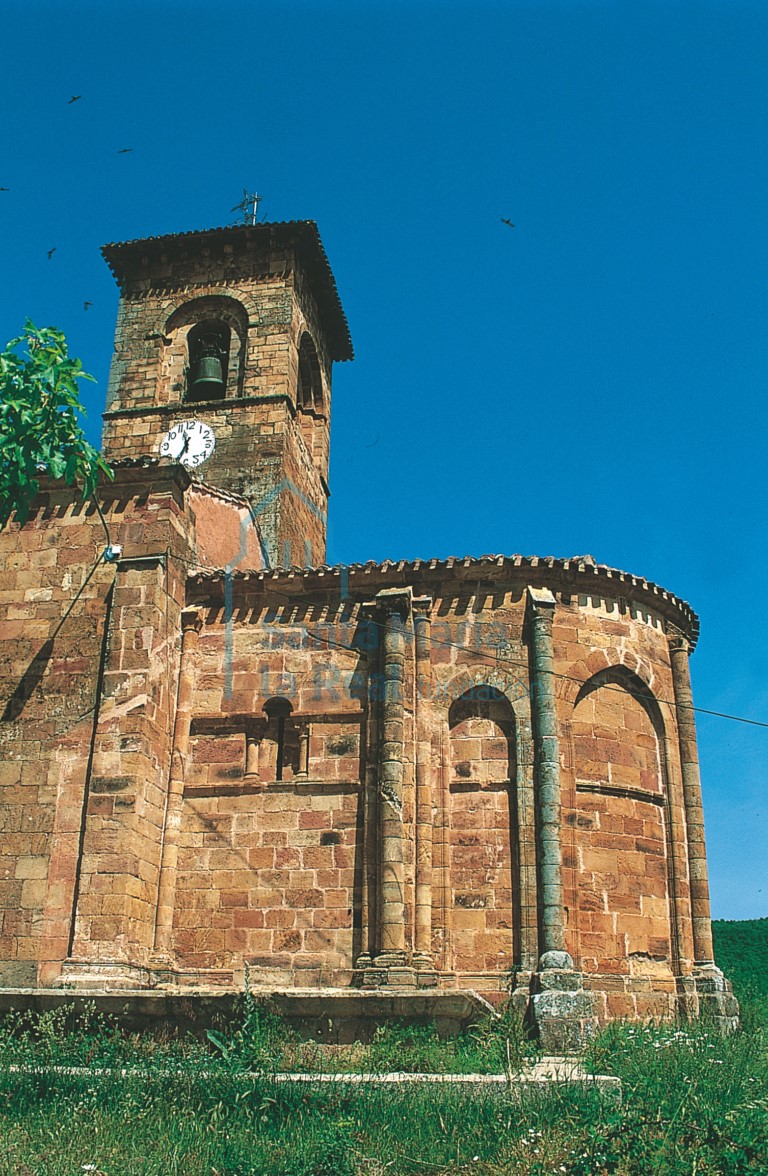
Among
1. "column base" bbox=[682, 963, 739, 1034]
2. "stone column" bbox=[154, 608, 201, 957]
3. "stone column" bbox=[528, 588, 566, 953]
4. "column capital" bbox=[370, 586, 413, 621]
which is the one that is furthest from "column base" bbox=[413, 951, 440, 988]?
"column capital" bbox=[370, 586, 413, 621]


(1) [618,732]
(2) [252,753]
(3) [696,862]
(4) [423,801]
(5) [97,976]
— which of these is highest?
(1) [618,732]

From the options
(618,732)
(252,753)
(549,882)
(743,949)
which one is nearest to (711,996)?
(549,882)

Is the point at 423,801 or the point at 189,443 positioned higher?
the point at 189,443

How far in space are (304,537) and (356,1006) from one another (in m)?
15.2

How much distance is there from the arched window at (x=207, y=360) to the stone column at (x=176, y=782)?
358 inches

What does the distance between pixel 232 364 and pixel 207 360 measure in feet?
1.71

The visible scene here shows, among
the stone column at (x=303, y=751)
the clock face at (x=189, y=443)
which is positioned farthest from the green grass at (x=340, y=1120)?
the clock face at (x=189, y=443)

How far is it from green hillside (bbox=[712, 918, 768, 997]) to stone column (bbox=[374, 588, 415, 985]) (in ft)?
44.9

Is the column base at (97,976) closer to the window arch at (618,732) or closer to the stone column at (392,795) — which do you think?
the stone column at (392,795)

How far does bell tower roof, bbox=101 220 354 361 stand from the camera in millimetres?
24078

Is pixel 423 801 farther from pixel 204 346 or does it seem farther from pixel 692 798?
pixel 204 346

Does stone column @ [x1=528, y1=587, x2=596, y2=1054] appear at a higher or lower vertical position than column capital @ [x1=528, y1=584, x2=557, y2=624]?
lower

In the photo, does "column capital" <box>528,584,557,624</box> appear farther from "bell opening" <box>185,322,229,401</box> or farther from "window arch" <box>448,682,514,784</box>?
"bell opening" <box>185,322,229,401</box>

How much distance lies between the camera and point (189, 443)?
22875 millimetres
